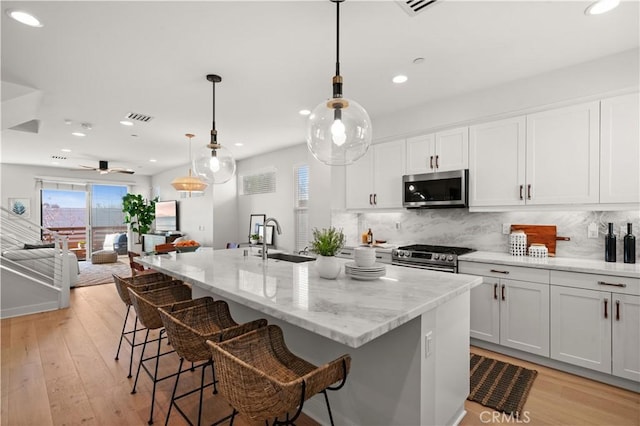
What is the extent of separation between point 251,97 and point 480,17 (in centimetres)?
238

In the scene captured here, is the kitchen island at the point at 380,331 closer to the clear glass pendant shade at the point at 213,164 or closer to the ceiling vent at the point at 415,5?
the clear glass pendant shade at the point at 213,164

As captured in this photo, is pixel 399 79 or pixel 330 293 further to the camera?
pixel 399 79

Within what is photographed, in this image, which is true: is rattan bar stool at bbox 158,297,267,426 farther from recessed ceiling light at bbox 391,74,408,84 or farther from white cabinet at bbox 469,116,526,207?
white cabinet at bbox 469,116,526,207

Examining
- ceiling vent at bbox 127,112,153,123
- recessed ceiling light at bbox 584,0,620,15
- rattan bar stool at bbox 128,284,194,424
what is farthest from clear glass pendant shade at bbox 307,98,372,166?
ceiling vent at bbox 127,112,153,123

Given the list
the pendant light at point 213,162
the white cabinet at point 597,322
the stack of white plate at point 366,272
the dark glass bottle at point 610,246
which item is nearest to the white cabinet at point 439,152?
the dark glass bottle at point 610,246

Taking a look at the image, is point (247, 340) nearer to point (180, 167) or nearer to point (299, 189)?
point (299, 189)

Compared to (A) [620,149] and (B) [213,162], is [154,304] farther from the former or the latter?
(A) [620,149]

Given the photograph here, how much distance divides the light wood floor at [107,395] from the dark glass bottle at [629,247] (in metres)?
1.04

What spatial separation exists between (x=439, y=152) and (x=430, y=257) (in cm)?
123

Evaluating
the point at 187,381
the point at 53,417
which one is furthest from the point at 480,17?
the point at 53,417

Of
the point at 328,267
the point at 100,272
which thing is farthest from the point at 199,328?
the point at 100,272

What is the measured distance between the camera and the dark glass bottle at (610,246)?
106 inches

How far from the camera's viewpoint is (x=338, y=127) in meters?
1.76

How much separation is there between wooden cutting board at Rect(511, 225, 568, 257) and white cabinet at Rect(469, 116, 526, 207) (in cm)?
39
